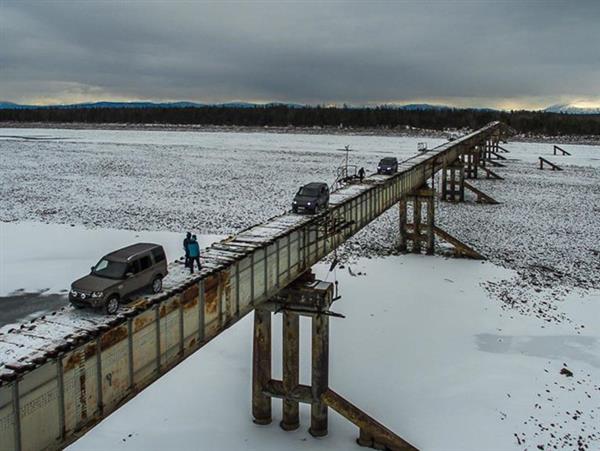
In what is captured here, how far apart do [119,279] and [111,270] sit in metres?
0.54

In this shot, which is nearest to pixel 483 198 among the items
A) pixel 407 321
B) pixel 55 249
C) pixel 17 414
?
pixel 407 321

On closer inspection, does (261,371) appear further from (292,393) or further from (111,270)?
(111,270)

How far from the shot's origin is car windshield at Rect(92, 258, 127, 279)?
44.4ft

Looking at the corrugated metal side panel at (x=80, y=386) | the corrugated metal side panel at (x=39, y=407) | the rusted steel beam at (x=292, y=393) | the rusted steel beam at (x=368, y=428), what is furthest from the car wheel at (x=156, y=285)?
the rusted steel beam at (x=368, y=428)

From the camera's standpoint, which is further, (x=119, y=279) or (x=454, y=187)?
(x=454, y=187)

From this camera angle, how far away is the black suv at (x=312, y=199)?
24.6 metres

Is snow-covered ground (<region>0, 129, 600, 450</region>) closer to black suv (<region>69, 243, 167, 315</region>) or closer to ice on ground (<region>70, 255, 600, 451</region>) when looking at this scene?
ice on ground (<region>70, 255, 600, 451</region>)

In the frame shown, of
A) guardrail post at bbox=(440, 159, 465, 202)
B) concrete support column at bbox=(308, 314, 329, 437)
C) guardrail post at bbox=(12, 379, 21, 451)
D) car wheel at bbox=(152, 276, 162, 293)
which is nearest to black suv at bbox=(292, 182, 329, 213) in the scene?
concrete support column at bbox=(308, 314, 329, 437)

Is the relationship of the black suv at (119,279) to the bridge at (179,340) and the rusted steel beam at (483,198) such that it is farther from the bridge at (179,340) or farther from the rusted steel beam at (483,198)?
the rusted steel beam at (483,198)

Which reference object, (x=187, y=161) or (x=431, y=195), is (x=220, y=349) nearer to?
(x=431, y=195)

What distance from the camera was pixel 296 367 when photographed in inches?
765

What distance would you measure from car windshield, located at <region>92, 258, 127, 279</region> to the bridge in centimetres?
80

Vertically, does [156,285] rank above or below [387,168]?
below

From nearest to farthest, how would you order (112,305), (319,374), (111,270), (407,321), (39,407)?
(39,407) < (112,305) < (111,270) < (319,374) < (407,321)
